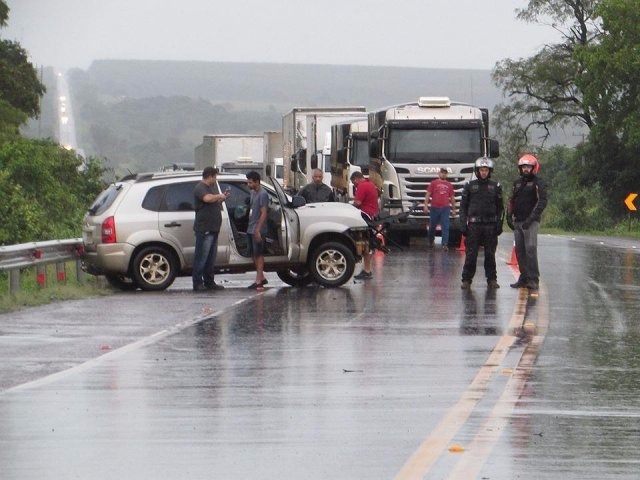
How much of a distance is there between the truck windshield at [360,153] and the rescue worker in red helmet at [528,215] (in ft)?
68.6

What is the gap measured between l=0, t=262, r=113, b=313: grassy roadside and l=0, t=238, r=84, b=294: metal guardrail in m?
0.14

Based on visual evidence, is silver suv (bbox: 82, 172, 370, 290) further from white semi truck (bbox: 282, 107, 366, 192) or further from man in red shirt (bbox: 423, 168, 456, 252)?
white semi truck (bbox: 282, 107, 366, 192)

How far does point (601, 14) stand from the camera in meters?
70.1

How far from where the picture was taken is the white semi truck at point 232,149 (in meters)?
68.4

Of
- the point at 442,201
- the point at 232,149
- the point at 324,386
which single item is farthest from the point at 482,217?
the point at 232,149

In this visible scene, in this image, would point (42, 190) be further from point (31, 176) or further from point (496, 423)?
point (496, 423)

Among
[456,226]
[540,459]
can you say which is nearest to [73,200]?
[456,226]

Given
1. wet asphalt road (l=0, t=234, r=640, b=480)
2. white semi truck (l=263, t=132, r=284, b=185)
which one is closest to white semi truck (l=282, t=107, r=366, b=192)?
white semi truck (l=263, t=132, r=284, b=185)

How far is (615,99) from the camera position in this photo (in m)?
72.2

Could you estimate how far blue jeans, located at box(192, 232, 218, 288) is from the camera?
22500mm

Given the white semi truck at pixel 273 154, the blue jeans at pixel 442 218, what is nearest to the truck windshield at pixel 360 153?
the blue jeans at pixel 442 218

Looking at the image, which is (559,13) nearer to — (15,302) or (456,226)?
(456,226)

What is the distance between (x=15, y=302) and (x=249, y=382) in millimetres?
8329

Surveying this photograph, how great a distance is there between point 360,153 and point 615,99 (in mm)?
31472
